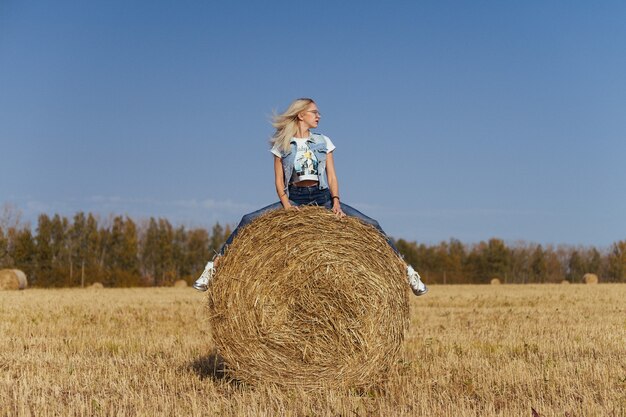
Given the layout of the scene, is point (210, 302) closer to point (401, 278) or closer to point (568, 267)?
point (401, 278)

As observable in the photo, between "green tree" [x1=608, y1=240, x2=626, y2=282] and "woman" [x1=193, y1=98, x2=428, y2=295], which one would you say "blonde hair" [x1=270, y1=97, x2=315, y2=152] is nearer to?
"woman" [x1=193, y1=98, x2=428, y2=295]

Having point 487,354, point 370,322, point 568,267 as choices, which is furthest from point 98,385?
point 568,267

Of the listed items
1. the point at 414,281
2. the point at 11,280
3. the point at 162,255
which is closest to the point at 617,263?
the point at 162,255

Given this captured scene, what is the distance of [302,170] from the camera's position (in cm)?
714

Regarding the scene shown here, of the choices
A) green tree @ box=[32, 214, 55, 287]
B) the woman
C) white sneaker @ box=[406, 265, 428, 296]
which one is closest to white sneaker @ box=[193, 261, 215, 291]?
the woman

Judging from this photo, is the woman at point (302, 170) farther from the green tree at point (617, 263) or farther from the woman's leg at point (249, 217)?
the green tree at point (617, 263)

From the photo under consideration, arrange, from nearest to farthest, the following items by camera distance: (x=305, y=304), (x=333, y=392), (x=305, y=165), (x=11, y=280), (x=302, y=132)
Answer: (x=333, y=392), (x=305, y=304), (x=305, y=165), (x=302, y=132), (x=11, y=280)

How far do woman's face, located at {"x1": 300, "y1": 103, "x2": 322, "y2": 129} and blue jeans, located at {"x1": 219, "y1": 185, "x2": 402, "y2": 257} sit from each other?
2.07ft

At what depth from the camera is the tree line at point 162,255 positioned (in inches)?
2459

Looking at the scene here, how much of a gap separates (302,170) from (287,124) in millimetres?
508

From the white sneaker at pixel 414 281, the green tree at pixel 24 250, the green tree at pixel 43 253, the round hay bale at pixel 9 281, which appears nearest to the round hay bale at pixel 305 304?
the white sneaker at pixel 414 281

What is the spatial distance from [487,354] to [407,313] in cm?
239

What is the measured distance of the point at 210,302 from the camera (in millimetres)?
7039

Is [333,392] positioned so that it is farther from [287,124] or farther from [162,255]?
[162,255]
